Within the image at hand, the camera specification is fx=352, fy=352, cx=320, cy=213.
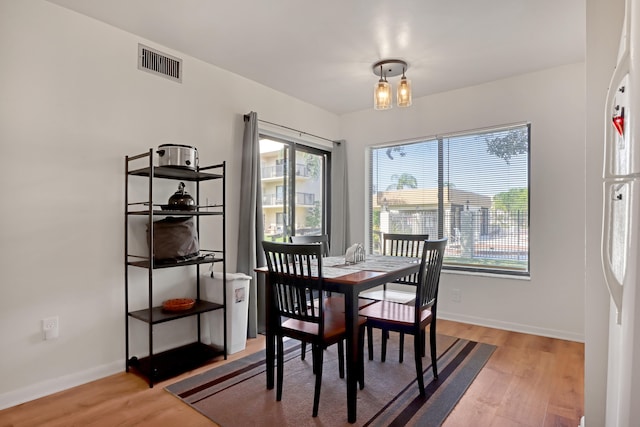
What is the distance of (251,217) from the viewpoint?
10.8 feet

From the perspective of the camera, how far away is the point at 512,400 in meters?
2.16

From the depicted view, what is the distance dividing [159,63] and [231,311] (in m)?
2.09

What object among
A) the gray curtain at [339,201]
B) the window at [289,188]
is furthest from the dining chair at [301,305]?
the gray curtain at [339,201]

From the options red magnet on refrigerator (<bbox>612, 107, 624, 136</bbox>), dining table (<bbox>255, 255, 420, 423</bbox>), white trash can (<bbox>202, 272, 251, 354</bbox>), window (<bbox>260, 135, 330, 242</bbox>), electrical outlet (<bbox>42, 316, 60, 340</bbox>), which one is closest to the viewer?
red magnet on refrigerator (<bbox>612, 107, 624, 136</bbox>)

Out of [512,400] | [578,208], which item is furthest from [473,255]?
[512,400]

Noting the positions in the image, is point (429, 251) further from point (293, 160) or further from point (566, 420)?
point (293, 160)

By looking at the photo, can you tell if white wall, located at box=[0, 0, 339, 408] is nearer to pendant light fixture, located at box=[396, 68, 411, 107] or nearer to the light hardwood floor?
the light hardwood floor

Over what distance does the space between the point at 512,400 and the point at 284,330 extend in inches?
Result: 57.6

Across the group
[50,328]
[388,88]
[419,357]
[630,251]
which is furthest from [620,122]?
[50,328]

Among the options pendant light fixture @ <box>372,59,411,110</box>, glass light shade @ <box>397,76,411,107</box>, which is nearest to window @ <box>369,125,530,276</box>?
pendant light fixture @ <box>372,59,411,110</box>

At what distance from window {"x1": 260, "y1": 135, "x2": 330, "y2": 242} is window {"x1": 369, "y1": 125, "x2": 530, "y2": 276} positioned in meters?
0.83

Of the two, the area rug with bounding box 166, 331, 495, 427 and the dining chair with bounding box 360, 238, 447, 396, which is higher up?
the dining chair with bounding box 360, 238, 447, 396

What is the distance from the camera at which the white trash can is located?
9.53 feet

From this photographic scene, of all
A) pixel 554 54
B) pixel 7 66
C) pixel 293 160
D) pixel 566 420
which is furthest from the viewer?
pixel 293 160
